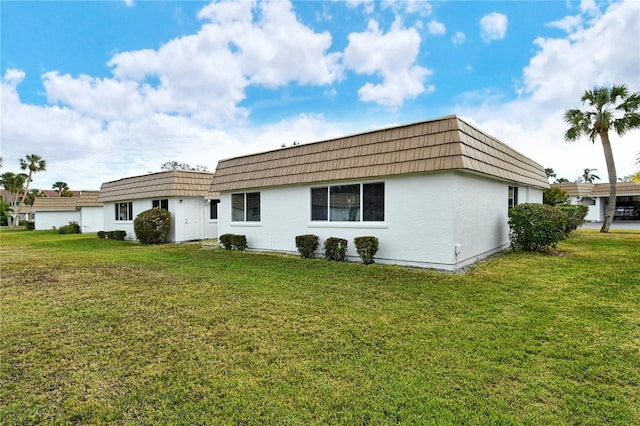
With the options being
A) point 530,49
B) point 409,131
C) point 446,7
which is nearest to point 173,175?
point 409,131

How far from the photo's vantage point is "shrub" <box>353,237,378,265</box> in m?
8.62

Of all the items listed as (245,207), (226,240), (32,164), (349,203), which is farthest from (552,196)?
(32,164)

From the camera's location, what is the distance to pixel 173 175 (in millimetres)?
16125

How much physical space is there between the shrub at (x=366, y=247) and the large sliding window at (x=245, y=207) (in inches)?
199

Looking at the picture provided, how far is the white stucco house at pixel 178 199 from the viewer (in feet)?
53.0

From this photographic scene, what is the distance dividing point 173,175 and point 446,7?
13.9m

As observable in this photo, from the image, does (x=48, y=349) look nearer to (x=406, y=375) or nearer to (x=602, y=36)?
→ (x=406, y=375)

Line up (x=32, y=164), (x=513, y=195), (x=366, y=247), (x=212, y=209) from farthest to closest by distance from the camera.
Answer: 1. (x=32, y=164)
2. (x=212, y=209)
3. (x=513, y=195)
4. (x=366, y=247)

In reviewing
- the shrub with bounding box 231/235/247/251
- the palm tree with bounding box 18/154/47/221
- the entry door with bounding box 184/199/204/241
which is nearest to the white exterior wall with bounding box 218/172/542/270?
the shrub with bounding box 231/235/247/251

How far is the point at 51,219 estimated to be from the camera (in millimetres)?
34719

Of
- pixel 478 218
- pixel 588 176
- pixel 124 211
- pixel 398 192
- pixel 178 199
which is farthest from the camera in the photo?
pixel 588 176

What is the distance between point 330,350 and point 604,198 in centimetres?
3292

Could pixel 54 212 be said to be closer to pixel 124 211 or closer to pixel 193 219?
pixel 124 211

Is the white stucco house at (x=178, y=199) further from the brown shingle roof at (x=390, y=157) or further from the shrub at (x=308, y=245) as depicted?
the shrub at (x=308, y=245)
